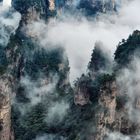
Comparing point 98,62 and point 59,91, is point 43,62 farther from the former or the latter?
point 98,62

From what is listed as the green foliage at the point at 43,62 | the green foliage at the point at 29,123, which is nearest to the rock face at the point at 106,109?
the green foliage at the point at 29,123

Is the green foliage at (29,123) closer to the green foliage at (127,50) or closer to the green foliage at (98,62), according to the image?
the green foliage at (98,62)

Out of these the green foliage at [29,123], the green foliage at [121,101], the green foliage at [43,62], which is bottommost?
the green foliage at [29,123]

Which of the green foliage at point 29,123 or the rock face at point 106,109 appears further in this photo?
the green foliage at point 29,123

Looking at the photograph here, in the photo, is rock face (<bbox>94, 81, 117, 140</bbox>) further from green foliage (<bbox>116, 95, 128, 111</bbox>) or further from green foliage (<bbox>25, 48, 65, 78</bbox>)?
green foliage (<bbox>25, 48, 65, 78</bbox>)

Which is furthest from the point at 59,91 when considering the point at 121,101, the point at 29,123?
the point at 121,101
